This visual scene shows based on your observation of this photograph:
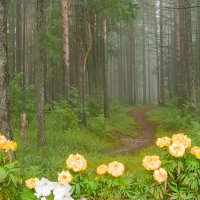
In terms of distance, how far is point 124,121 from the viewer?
931 inches

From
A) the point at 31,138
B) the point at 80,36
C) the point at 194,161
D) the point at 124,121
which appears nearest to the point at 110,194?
the point at 194,161

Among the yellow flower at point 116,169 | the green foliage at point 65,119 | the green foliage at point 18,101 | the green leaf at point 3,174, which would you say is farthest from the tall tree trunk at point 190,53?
the green leaf at point 3,174

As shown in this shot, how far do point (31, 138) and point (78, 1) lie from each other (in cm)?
756

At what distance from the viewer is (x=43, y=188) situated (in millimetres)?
4500

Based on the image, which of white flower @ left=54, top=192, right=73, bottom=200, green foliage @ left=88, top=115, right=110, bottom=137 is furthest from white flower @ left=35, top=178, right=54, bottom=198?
green foliage @ left=88, top=115, right=110, bottom=137

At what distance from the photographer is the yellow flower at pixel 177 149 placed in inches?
181

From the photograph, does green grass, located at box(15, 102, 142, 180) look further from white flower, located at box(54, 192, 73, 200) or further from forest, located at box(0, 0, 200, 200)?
white flower, located at box(54, 192, 73, 200)

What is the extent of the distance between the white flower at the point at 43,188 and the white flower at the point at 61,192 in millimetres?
70

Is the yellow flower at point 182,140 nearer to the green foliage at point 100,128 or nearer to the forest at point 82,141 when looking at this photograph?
the forest at point 82,141

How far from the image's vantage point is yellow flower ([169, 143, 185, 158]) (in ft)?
15.0

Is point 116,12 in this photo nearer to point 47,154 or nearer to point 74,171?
point 47,154

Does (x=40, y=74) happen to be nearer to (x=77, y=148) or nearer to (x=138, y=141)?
(x=77, y=148)

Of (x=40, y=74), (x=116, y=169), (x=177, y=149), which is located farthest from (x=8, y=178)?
(x=40, y=74)

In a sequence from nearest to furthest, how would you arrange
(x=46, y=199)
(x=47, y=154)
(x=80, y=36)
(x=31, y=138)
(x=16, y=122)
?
(x=46, y=199) → (x=47, y=154) → (x=31, y=138) → (x=16, y=122) → (x=80, y=36)
